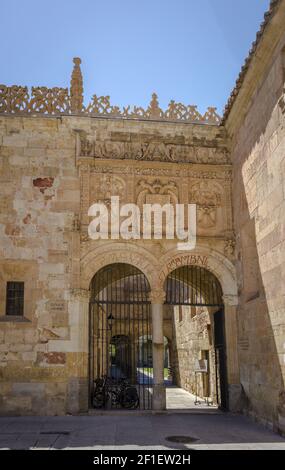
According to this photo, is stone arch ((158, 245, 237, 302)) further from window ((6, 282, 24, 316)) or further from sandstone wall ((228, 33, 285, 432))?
window ((6, 282, 24, 316))

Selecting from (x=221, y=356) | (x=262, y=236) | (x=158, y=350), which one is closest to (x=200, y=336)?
(x=221, y=356)

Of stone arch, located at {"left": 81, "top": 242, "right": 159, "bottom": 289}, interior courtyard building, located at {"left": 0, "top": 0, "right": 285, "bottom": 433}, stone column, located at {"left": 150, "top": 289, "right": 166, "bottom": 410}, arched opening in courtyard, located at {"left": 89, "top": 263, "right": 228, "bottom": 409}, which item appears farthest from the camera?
arched opening in courtyard, located at {"left": 89, "top": 263, "right": 228, "bottom": 409}

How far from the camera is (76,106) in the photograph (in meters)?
11.5

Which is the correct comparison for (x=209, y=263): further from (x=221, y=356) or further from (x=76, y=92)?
(x=76, y=92)

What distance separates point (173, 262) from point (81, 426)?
4017 mm

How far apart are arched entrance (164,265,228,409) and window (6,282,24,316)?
3.19 meters

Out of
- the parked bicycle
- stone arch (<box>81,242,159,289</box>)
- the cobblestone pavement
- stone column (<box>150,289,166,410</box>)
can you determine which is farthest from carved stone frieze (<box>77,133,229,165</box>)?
the cobblestone pavement

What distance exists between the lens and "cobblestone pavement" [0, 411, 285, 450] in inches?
274

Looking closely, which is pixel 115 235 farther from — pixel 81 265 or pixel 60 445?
pixel 60 445

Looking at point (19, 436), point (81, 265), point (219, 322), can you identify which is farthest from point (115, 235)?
point (19, 436)

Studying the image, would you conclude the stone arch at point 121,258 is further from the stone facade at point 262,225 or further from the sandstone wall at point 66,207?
the stone facade at point 262,225

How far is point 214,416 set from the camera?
10.2 m

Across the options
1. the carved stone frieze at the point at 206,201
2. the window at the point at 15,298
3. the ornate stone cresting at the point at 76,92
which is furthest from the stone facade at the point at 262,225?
the window at the point at 15,298

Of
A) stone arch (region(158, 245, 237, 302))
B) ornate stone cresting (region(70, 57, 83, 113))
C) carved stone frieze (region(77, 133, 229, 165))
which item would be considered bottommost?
stone arch (region(158, 245, 237, 302))
